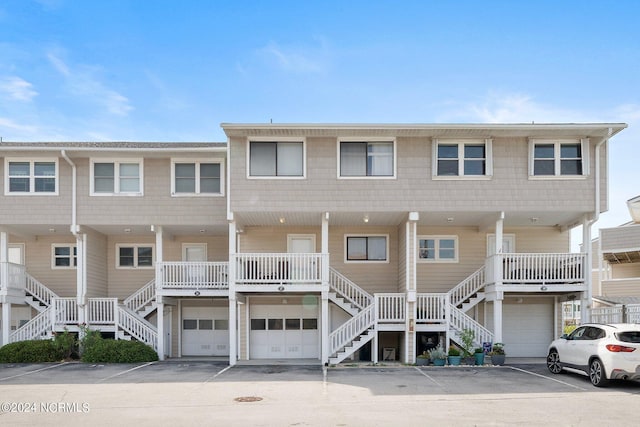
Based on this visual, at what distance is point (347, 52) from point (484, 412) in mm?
10565

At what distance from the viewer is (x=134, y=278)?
80.2 feet

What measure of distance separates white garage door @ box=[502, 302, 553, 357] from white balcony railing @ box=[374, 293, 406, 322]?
514cm

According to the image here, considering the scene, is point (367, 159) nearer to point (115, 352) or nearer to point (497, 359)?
point (497, 359)

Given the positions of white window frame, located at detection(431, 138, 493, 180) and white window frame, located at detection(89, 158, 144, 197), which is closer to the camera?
white window frame, located at detection(431, 138, 493, 180)

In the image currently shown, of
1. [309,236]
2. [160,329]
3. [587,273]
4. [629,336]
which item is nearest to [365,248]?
[309,236]

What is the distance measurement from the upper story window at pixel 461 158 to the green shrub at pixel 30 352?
49.2ft

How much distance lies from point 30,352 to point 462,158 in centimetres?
1677

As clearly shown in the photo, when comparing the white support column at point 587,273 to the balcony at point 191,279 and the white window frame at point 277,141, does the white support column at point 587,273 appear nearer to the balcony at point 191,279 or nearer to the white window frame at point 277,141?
the white window frame at point 277,141

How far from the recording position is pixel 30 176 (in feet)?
71.7

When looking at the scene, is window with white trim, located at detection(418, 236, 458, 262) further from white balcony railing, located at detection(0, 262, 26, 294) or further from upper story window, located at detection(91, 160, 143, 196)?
white balcony railing, located at detection(0, 262, 26, 294)

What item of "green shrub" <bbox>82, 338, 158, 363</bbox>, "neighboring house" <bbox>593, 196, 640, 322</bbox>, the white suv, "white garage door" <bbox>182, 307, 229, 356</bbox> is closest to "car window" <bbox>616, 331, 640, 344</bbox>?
the white suv

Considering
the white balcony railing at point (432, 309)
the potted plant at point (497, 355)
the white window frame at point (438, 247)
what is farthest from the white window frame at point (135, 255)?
the potted plant at point (497, 355)

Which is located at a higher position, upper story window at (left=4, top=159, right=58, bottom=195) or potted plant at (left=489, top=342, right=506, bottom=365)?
upper story window at (left=4, top=159, right=58, bottom=195)

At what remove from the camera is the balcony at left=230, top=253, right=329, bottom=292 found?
783 inches
